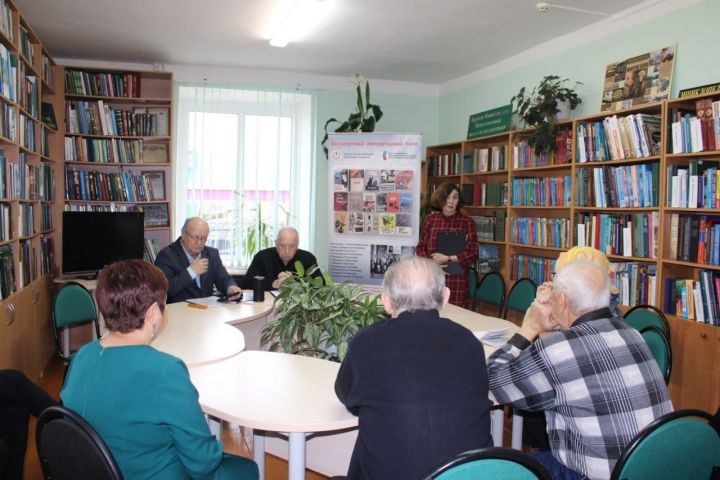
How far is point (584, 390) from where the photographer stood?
5.44ft

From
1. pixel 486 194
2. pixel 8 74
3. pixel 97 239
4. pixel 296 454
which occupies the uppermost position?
pixel 8 74

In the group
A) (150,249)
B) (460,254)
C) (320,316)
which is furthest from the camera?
(150,249)

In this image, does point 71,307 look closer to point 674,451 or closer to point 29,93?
point 29,93

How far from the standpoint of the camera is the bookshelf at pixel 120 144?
217 inches

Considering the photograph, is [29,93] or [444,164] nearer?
[29,93]

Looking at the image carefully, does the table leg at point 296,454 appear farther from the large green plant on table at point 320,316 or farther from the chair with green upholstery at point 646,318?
the chair with green upholstery at point 646,318

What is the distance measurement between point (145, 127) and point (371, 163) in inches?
94.8

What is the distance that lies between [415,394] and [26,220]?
12.5 ft

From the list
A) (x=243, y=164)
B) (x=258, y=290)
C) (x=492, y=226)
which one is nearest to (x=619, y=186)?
(x=492, y=226)

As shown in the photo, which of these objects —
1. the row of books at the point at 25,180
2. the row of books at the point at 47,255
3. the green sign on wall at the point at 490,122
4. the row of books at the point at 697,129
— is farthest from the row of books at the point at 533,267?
the row of books at the point at 47,255

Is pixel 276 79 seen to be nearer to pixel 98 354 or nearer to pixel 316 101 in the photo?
pixel 316 101

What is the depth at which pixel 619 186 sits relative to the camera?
13.1ft

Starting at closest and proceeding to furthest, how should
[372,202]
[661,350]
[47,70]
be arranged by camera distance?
1. [661,350]
2. [47,70]
3. [372,202]

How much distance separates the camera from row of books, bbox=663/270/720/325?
334 cm
